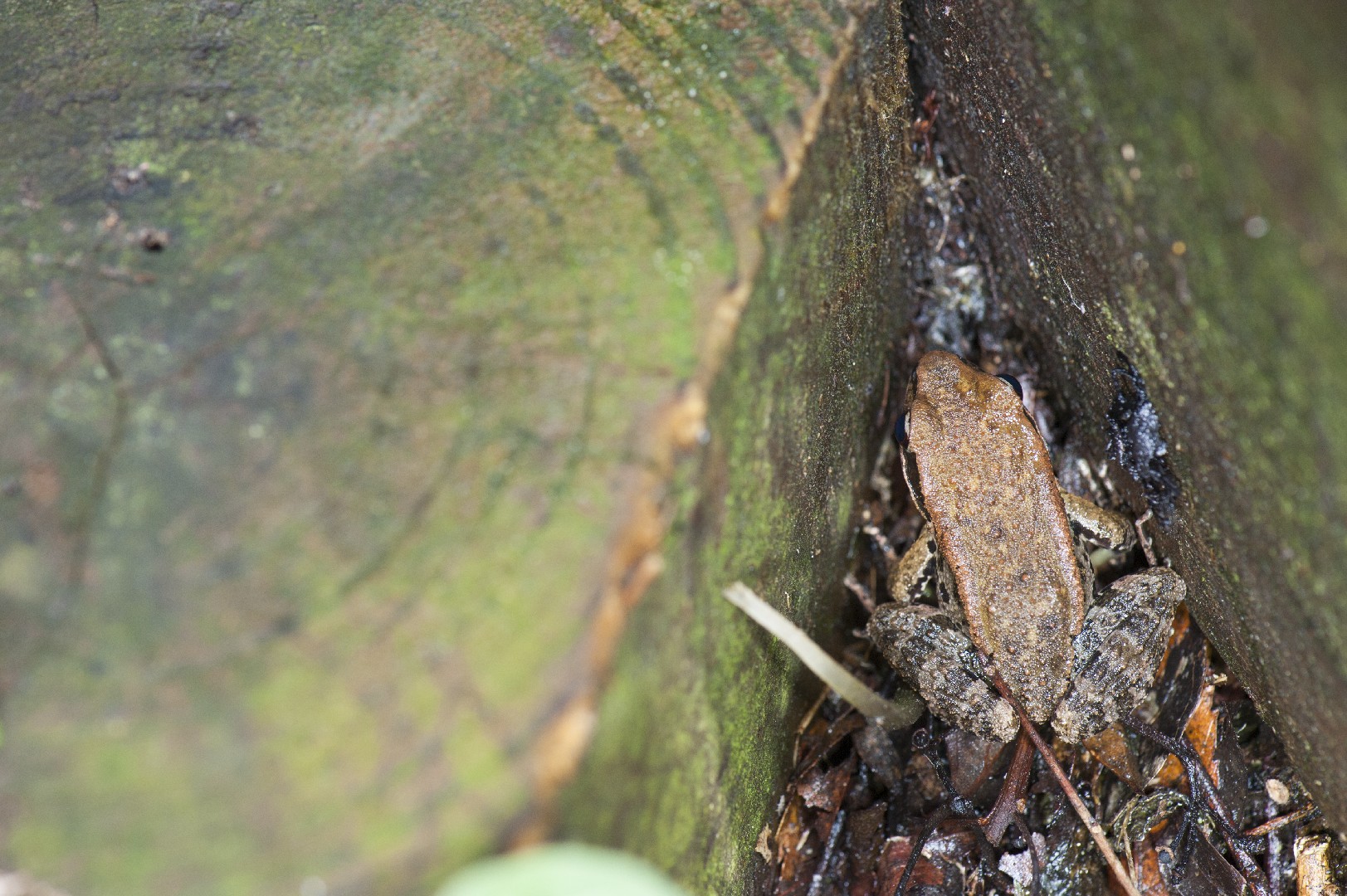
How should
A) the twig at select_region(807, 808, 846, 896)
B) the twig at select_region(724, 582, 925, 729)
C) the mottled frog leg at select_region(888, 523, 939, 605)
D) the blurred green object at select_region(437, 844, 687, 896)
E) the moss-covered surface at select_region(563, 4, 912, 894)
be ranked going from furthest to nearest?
the mottled frog leg at select_region(888, 523, 939, 605) < the twig at select_region(807, 808, 846, 896) < the twig at select_region(724, 582, 925, 729) < the moss-covered surface at select_region(563, 4, 912, 894) < the blurred green object at select_region(437, 844, 687, 896)

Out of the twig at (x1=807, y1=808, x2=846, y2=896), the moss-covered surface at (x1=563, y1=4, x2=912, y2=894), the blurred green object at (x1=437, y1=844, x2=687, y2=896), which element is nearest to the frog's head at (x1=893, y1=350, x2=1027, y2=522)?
the moss-covered surface at (x1=563, y1=4, x2=912, y2=894)

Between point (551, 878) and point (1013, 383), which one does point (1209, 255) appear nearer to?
point (1013, 383)

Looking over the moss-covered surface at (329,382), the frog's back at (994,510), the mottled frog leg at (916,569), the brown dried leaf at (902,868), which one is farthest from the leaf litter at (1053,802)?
the moss-covered surface at (329,382)

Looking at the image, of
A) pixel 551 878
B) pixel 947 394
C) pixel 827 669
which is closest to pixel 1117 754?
pixel 827 669

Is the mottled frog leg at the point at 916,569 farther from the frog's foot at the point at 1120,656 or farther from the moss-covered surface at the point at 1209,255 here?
the moss-covered surface at the point at 1209,255

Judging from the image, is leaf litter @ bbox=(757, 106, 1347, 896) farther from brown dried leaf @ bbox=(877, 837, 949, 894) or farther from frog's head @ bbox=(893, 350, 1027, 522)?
frog's head @ bbox=(893, 350, 1027, 522)

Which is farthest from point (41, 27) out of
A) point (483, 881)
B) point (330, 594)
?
point (483, 881)
